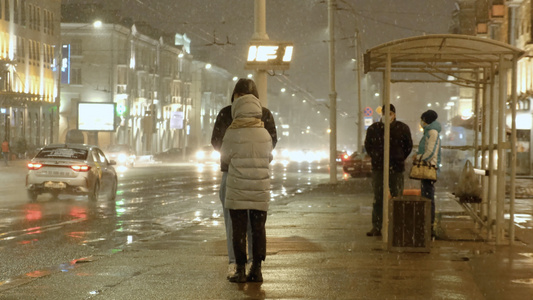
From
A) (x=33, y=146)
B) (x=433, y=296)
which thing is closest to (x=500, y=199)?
(x=433, y=296)

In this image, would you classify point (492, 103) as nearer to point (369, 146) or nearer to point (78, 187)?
point (369, 146)

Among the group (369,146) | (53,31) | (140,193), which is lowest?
(140,193)

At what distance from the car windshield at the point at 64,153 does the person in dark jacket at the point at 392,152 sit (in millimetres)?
11312

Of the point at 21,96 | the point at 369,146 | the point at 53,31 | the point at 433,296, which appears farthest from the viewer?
the point at 53,31

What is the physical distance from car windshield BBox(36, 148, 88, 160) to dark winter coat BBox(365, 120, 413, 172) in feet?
37.1

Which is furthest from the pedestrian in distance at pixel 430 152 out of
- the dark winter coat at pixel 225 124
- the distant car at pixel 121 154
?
the distant car at pixel 121 154

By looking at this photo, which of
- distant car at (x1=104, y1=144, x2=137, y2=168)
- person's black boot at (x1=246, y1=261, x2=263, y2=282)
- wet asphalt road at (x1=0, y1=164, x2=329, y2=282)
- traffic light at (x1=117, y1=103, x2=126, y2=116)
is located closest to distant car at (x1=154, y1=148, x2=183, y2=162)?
traffic light at (x1=117, y1=103, x2=126, y2=116)

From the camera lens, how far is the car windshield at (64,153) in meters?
22.7

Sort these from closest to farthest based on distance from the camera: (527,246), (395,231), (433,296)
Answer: (433,296), (395,231), (527,246)

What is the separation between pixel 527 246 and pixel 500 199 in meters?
0.71

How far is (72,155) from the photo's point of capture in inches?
893

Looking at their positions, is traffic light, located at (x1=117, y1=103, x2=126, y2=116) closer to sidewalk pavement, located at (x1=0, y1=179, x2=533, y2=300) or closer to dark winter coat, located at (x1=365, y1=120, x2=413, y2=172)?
sidewalk pavement, located at (x1=0, y1=179, x2=533, y2=300)

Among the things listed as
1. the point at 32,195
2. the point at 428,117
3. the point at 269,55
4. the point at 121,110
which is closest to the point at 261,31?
the point at 269,55

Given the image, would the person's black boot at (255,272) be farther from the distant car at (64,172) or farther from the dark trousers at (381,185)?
the distant car at (64,172)
